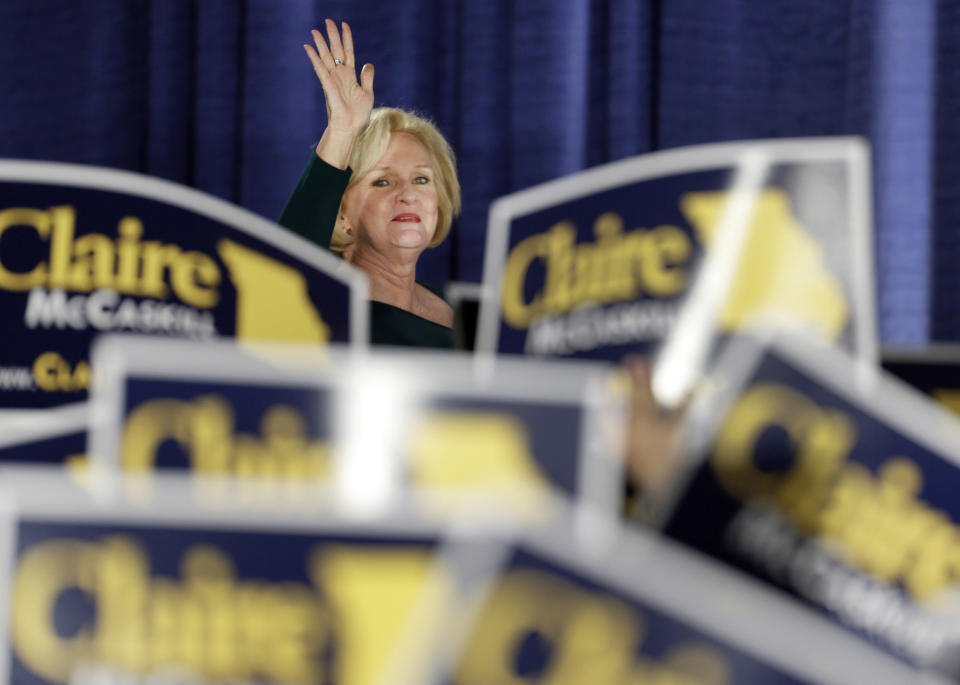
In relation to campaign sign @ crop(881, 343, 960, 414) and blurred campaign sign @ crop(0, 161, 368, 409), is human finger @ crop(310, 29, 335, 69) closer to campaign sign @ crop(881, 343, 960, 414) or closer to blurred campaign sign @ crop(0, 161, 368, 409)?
blurred campaign sign @ crop(0, 161, 368, 409)

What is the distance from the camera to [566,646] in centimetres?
45

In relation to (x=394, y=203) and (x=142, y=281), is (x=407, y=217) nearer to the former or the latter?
(x=394, y=203)

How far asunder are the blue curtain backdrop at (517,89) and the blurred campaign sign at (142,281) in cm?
160

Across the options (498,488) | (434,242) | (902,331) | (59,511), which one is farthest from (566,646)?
(902,331)

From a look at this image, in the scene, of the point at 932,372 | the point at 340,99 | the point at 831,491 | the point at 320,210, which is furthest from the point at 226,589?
the point at 340,99

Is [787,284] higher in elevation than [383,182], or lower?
lower

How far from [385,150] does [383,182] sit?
0.15 ft

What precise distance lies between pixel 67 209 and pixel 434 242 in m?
1.12

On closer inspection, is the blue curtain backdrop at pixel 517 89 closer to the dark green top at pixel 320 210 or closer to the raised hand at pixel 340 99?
the raised hand at pixel 340 99

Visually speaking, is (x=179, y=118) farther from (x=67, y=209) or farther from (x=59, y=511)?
(x=59, y=511)

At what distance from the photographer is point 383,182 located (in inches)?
64.9

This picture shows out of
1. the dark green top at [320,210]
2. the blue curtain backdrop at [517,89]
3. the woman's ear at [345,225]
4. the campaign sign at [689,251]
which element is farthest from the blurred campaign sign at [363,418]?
the blue curtain backdrop at [517,89]

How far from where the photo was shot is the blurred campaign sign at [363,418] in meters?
0.52

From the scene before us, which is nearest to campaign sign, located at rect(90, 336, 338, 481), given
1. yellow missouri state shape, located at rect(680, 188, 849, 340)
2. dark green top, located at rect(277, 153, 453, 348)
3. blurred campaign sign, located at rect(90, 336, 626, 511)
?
blurred campaign sign, located at rect(90, 336, 626, 511)
